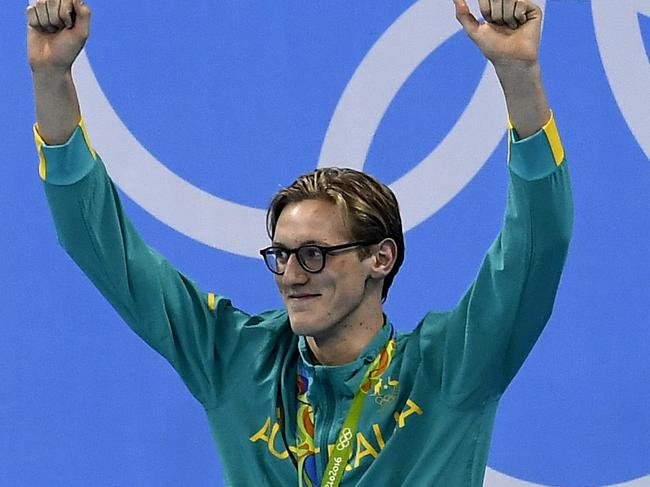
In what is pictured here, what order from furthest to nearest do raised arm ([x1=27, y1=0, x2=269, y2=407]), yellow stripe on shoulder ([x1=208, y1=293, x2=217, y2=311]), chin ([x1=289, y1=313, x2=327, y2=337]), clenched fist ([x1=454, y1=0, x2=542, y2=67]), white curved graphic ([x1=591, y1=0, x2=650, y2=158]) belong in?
white curved graphic ([x1=591, y1=0, x2=650, y2=158]) < yellow stripe on shoulder ([x1=208, y1=293, x2=217, y2=311]) < chin ([x1=289, y1=313, x2=327, y2=337]) < raised arm ([x1=27, y1=0, x2=269, y2=407]) < clenched fist ([x1=454, y1=0, x2=542, y2=67])

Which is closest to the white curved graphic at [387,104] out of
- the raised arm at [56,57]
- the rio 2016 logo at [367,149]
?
the rio 2016 logo at [367,149]

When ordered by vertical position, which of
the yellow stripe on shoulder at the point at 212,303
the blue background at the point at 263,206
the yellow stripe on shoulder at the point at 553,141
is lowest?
the yellow stripe on shoulder at the point at 553,141

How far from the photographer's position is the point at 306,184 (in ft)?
7.58

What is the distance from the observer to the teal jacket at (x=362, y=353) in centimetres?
207

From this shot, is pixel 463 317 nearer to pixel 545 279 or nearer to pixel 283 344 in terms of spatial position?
pixel 545 279

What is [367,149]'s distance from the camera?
3.11 metres

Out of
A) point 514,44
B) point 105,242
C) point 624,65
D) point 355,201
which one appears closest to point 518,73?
point 514,44

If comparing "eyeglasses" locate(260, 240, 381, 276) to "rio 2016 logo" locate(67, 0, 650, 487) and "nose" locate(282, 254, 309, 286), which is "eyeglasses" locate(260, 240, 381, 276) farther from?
"rio 2016 logo" locate(67, 0, 650, 487)

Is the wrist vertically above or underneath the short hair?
underneath

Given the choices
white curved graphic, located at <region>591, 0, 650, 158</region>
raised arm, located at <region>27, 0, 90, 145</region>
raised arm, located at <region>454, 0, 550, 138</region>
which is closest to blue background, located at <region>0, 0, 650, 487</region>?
white curved graphic, located at <region>591, 0, 650, 158</region>

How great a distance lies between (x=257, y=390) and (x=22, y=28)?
1.17m

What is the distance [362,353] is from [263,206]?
90 cm

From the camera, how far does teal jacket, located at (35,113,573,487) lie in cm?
207

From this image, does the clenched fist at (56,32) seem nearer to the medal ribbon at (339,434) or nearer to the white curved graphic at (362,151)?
the medal ribbon at (339,434)
